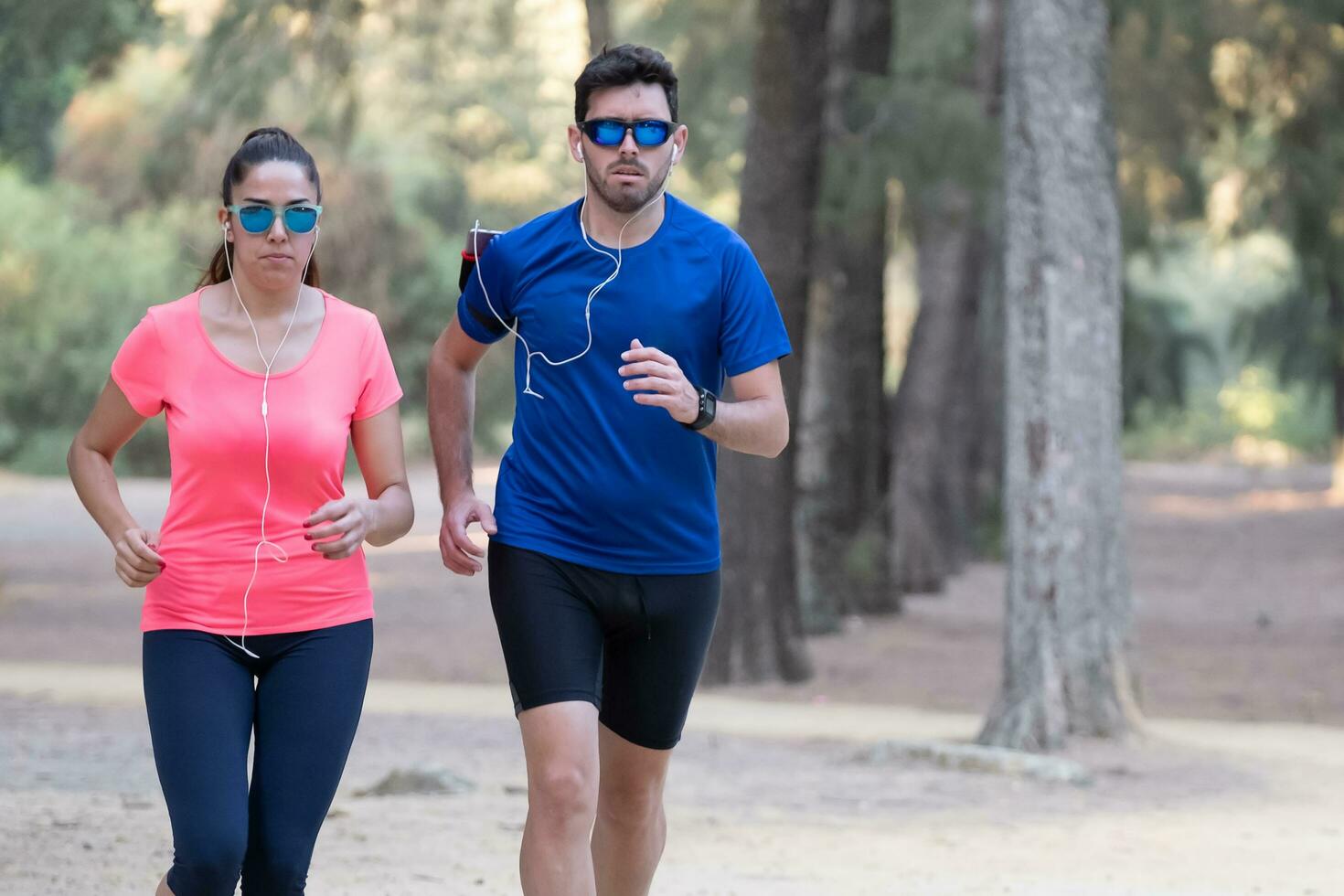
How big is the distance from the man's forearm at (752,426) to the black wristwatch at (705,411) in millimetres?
16

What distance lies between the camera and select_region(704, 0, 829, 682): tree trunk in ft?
43.0

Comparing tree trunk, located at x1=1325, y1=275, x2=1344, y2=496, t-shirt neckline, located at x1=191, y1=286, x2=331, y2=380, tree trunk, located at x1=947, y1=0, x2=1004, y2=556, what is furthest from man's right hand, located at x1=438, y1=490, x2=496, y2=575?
tree trunk, located at x1=1325, y1=275, x2=1344, y2=496

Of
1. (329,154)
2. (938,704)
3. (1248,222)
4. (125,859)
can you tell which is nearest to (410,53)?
(329,154)

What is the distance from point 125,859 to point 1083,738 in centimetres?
564

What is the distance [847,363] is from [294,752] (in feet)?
45.0

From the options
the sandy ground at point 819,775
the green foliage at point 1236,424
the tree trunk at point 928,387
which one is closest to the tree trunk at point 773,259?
the sandy ground at point 819,775

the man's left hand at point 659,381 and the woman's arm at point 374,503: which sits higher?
the man's left hand at point 659,381

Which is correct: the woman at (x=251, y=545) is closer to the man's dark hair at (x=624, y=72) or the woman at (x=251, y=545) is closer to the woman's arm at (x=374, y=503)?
the woman's arm at (x=374, y=503)

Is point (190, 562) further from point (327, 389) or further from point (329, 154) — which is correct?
point (329, 154)

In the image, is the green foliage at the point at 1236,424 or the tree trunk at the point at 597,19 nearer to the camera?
the tree trunk at the point at 597,19

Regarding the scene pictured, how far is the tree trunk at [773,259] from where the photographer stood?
13094 millimetres

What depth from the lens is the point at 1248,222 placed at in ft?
89.4

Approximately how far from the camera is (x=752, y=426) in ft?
14.4

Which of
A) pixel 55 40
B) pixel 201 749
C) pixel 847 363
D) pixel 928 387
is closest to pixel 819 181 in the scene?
pixel 847 363
